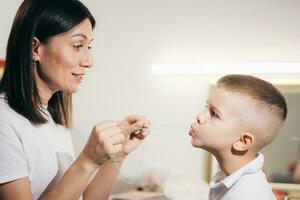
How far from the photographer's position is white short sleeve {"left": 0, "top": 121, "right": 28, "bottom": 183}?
79cm

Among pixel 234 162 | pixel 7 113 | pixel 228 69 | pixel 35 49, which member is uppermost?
pixel 35 49

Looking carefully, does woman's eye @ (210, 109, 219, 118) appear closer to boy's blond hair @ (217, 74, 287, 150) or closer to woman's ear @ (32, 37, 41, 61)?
boy's blond hair @ (217, 74, 287, 150)

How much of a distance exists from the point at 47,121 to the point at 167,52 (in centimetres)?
92

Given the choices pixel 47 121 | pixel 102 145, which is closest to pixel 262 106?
pixel 102 145

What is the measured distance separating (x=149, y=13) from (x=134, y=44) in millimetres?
168

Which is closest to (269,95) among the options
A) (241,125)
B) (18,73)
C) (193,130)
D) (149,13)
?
(241,125)

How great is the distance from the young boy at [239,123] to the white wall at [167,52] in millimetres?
667

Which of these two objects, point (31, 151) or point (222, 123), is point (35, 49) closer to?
point (31, 151)

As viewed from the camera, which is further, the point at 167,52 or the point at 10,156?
the point at 167,52

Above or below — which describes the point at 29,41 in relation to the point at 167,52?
above

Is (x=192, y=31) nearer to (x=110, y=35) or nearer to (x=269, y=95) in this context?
(x=110, y=35)

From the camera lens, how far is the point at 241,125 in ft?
3.33

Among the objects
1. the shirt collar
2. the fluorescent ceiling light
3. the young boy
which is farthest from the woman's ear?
the fluorescent ceiling light

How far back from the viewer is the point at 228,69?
1.65 m
